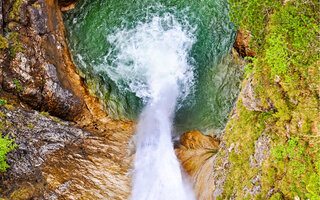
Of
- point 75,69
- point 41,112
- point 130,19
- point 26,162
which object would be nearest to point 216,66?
point 130,19

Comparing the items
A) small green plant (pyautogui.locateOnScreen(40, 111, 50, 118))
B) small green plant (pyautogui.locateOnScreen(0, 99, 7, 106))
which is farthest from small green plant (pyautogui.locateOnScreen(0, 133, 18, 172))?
small green plant (pyautogui.locateOnScreen(40, 111, 50, 118))

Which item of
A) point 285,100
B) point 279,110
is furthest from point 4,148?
point 285,100

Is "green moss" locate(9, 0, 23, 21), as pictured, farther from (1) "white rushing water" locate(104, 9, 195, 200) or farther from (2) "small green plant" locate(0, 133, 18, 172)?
(2) "small green plant" locate(0, 133, 18, 172)

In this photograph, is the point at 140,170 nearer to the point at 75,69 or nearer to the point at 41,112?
the point at 41,112

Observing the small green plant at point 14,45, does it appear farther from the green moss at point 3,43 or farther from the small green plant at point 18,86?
the small green plant at point 18,86

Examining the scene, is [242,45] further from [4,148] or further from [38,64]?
[4,148]

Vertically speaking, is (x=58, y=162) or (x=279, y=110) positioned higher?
(x=279, y=110)
